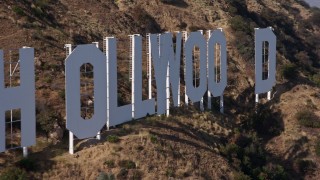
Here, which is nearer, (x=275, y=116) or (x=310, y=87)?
(x=275, y=116)

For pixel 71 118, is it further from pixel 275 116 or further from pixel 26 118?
pixel 275 116

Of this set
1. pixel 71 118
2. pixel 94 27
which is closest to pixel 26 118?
pixel 71 118

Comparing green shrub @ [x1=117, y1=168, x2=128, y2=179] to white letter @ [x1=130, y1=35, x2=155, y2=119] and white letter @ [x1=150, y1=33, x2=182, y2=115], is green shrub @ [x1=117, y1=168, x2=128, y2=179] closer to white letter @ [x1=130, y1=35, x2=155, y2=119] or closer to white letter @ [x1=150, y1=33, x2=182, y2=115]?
white letter @ [x1=130, y1=35, x2=155, y2=119]

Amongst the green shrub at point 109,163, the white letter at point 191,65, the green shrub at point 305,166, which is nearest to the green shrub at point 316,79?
the green shrub at point 305,166

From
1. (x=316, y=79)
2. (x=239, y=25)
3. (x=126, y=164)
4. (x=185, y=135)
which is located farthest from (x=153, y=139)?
(x=316, y=79)

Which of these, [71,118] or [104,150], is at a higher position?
[71,118]

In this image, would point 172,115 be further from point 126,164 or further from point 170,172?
point 126,164

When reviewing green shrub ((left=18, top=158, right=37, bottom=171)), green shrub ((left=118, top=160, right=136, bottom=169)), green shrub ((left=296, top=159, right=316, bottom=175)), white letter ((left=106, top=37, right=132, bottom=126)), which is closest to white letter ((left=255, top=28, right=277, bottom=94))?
green shrub ((left=296, top=159, right=316, bottom=175))

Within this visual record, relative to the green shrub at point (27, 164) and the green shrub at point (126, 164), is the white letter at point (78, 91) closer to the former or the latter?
the green shrub at point (126, 164)
